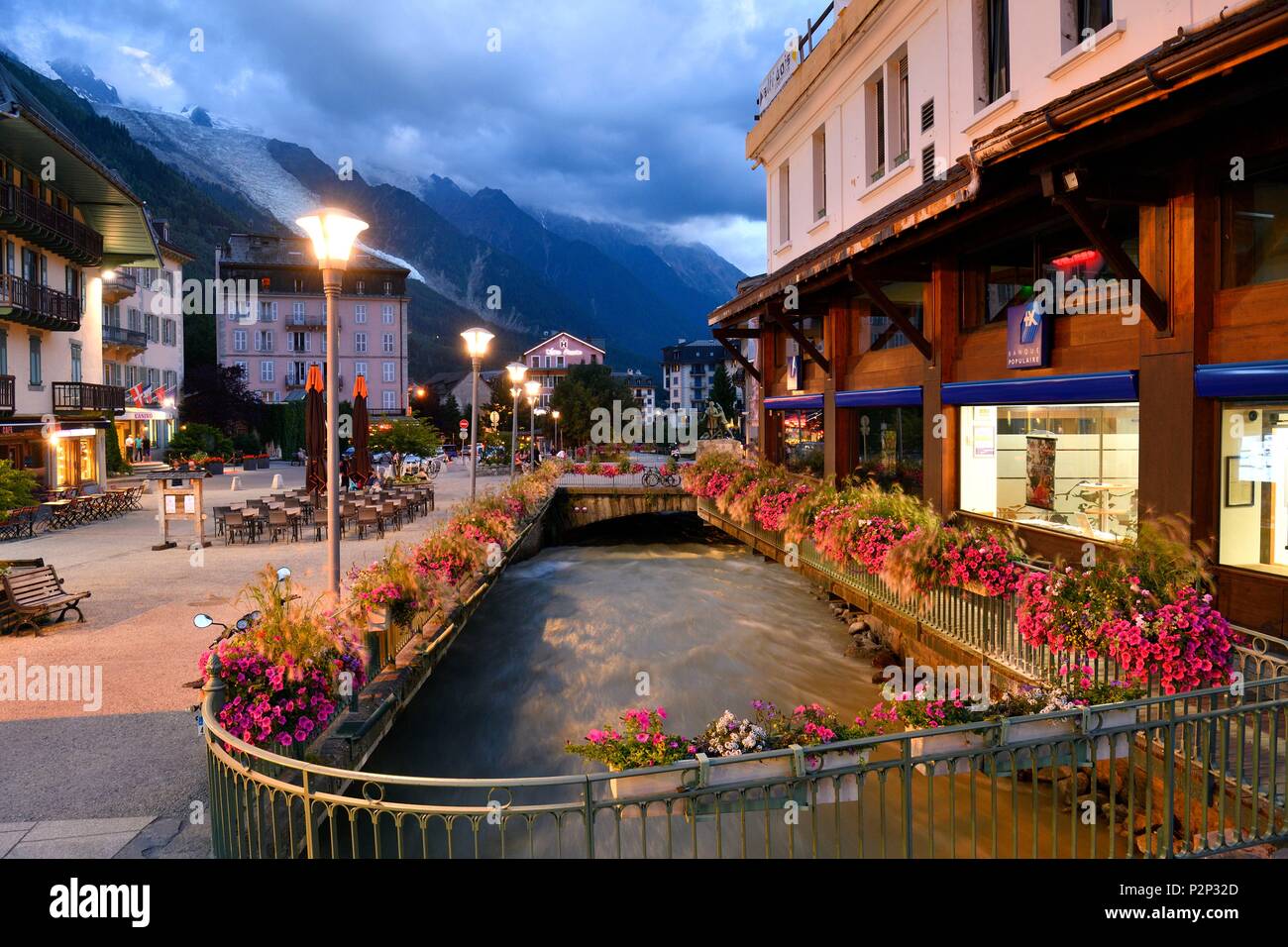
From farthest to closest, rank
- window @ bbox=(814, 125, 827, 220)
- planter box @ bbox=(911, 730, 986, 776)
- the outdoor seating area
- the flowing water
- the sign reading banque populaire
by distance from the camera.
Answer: the outdoor seating area, window @ bbox=(814, 125, 827, 220), the sign reading banque populaire, the flowing water, planter box @ bbox=(911, 730, 986, 776)

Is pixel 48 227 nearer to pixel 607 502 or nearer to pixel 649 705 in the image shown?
pixel 607 502

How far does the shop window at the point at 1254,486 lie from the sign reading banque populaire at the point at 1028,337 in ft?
8.64

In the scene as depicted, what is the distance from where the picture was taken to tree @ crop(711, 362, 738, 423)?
2827 inches

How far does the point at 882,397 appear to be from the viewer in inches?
599

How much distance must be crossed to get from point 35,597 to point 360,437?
9.37 metres

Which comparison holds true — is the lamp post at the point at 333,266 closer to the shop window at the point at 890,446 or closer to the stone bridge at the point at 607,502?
the shop window at the point at 890,446

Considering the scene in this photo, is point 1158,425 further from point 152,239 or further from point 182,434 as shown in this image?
point 182,434

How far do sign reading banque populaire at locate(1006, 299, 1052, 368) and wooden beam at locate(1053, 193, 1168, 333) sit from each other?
1943 mm

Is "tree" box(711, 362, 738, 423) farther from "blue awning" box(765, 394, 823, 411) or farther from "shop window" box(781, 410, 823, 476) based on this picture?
"shop window" box(781, 410, 823, 476)

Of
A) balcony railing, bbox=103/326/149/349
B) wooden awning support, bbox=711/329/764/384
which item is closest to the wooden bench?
wooden awning support, bbox=711/329/764/384

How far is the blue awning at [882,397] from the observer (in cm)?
1413

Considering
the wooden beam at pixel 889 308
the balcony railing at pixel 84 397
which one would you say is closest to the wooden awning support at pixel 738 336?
the wooden beam at pixel 889 308

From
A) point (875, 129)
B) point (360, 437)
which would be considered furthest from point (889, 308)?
point (360, 437)
